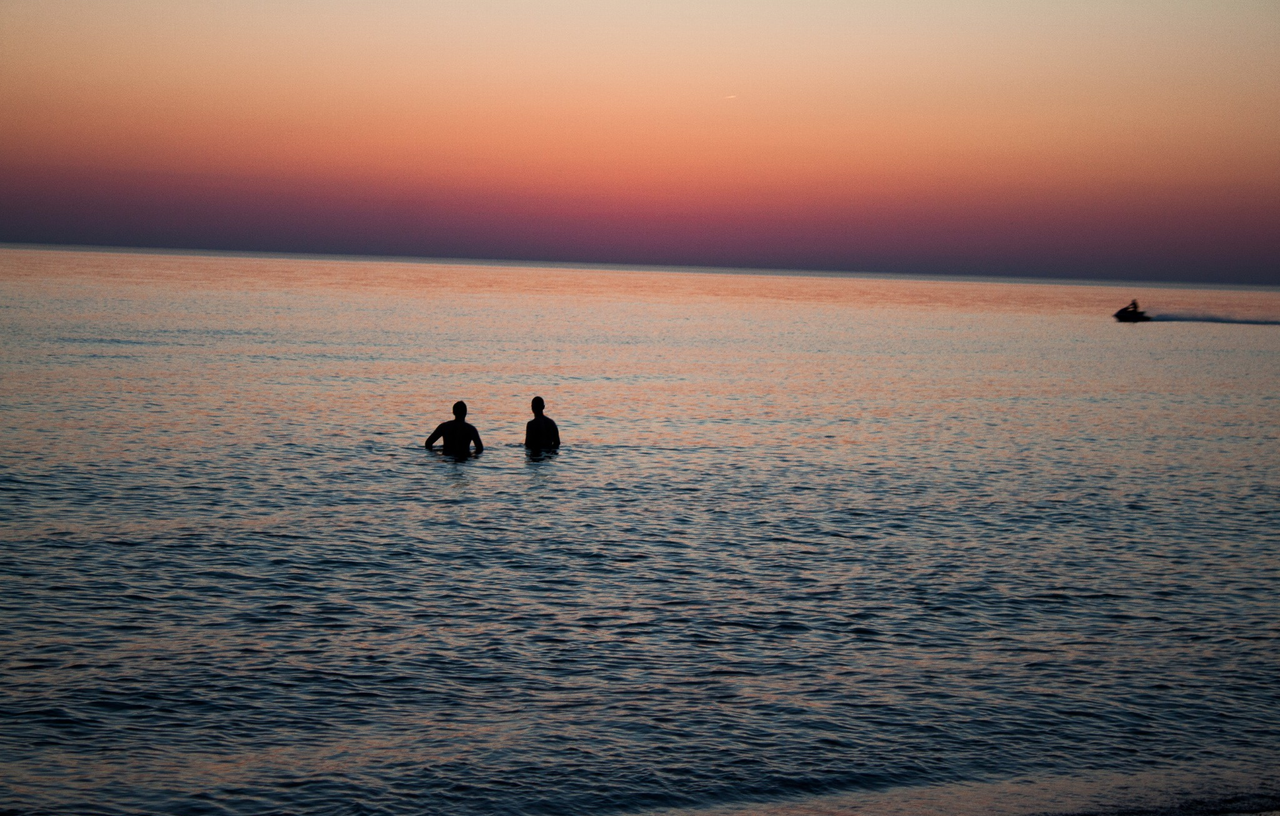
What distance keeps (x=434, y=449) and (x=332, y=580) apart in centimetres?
1352

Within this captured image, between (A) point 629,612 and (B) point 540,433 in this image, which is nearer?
(A) point 629,612

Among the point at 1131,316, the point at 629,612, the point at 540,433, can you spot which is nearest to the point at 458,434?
the point at 540,433

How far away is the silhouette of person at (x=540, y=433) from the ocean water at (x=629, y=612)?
793 millimetres

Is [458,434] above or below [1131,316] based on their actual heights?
below

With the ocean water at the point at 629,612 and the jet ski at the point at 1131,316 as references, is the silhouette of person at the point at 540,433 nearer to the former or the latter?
the ocean water at the point at 629,612

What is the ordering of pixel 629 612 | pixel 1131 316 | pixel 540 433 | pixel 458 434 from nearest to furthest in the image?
pixel 629 612 → pixel 458 434 → pixel 540 433 → pixel 1131 316

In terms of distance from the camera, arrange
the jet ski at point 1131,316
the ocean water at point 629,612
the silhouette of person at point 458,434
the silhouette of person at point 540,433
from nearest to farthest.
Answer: the ocean water at point 629,612
the silhouette of person at point 458,434
the silhouette of person at point 540,433
the jet ski at point 1131,316

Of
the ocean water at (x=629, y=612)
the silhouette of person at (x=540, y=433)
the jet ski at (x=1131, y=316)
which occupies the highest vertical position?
the jet ski at (x=1131, y=316)

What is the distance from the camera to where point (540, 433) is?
29703mm

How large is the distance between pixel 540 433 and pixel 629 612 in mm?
14654

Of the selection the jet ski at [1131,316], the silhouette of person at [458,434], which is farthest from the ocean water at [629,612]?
the jet ski at [1131,316]

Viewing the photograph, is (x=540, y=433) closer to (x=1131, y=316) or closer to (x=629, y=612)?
(x=629, y=612)

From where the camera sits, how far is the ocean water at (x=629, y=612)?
10.3 metres

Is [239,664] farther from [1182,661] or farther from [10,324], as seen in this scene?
[10,324]
